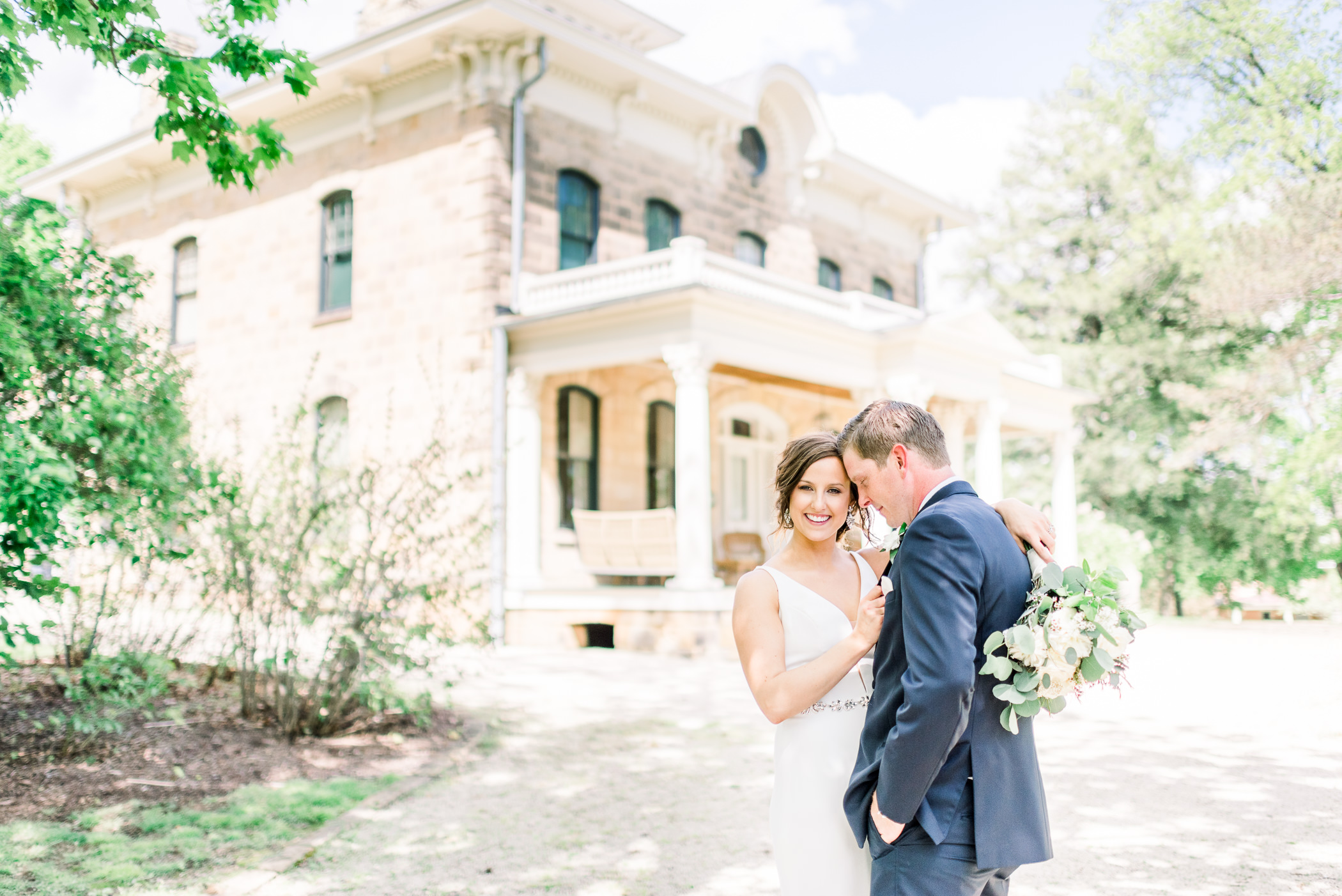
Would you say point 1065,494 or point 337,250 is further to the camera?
point 1065,494

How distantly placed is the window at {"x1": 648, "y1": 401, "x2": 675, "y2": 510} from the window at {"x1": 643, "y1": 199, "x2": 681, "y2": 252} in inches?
106

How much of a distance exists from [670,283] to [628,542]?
3.57 metres

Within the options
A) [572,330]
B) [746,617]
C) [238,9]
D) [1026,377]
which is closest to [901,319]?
[1026,377]

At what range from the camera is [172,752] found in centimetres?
652

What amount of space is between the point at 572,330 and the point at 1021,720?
12.4 metres

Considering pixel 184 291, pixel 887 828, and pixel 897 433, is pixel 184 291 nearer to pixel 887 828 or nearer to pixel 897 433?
pixel 897 433

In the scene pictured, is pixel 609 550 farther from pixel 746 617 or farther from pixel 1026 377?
pixel 746 617

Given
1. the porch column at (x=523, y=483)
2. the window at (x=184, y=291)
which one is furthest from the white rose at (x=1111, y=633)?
the window at (x=184, y=291)

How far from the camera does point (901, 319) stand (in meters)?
17.0

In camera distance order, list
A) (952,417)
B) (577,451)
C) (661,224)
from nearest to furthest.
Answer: (577,451)
(661,224)
(952,417)

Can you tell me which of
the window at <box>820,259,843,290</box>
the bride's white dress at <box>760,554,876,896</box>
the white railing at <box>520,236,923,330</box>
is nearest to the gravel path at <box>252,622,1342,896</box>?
the bride's white dress at <box>760,554,876,896</box>

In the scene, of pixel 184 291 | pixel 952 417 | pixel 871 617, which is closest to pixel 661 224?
pixel 952 417

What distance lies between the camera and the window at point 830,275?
20.9 meters

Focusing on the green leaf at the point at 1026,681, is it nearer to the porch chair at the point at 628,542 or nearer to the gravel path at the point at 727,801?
the gravel path at the point at 727,801
